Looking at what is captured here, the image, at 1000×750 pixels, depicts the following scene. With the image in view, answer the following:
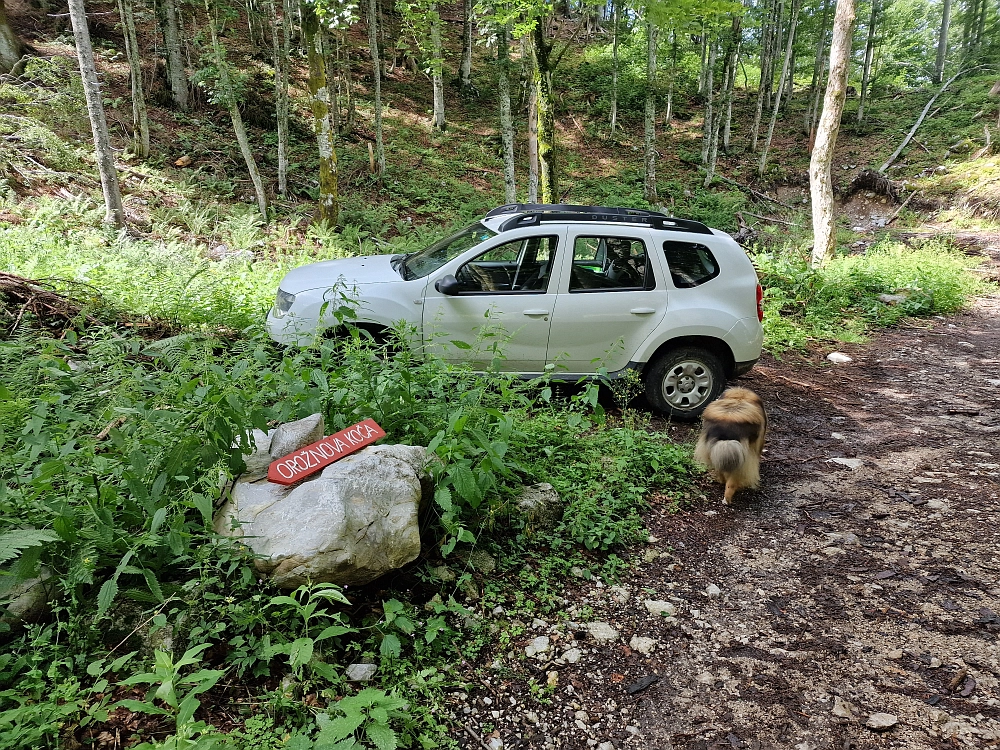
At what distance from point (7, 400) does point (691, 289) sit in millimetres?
5502

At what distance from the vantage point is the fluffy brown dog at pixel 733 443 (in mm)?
4449

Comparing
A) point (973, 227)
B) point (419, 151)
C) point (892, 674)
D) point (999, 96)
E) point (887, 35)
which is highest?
point (887, 35)

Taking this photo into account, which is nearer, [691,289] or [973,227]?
[691,289]

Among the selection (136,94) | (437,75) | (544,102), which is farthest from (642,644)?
(437,75)

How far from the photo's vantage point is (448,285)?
5266 mm

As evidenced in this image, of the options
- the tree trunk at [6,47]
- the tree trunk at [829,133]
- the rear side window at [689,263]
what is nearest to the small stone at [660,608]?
the rear side window at [689,263]

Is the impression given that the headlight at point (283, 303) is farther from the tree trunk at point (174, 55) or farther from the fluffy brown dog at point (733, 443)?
the tree trunk at point (174, 55)

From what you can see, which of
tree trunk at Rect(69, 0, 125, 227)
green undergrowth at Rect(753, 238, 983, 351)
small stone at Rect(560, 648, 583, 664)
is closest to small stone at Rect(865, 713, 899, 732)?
small stone at Rect(560, 648, 583, 664)

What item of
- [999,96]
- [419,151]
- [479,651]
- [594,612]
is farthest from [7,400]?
[999,96]

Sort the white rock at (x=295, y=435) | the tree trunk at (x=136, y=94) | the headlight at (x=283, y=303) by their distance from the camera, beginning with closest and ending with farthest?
the white rock at (x=295, y=435), the headlight at (x=283, y=303), the tree trunk at (x=136, y=94)

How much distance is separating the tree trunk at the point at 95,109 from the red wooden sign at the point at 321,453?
27.9 ft

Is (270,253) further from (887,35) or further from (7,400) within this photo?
(887,35)

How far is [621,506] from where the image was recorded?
424 cm

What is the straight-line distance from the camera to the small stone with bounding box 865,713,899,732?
260 centimetres
